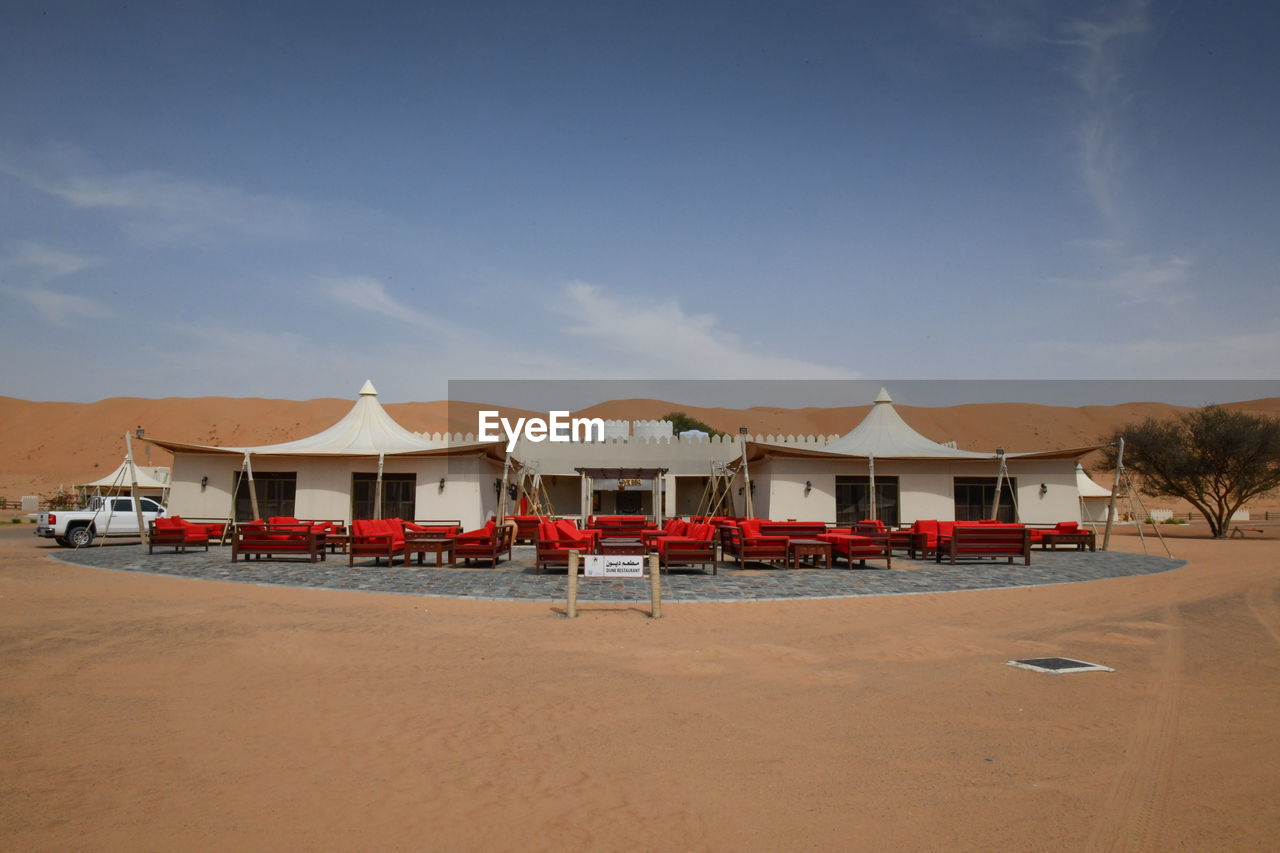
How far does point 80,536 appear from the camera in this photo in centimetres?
1947

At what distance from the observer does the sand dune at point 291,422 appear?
204 feet

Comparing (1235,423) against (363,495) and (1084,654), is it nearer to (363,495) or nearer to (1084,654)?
(1084,654)

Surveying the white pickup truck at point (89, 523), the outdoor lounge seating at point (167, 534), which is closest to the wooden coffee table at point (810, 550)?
the outdoor lounge seating at point (167, 534)

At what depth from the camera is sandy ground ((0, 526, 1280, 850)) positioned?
3645mm

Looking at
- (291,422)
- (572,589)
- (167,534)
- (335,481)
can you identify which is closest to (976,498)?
(572,589)

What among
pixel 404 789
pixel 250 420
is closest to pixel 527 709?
pixel 404 789

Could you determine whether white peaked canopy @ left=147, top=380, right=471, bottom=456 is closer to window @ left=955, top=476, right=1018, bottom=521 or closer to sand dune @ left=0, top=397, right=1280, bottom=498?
window @ left=955, top=476, right=1018, bottom=521

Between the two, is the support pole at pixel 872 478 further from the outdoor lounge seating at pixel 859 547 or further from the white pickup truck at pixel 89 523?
the white pickup truck at pixel 89 523

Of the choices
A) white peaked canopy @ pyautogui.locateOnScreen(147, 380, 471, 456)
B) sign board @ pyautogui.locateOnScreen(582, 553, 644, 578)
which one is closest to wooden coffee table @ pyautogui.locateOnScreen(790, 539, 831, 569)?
sign board @ pyautogui.locateOnScreen(582, 553, 644, 578)

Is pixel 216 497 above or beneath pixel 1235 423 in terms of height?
beneath

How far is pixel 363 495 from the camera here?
21516mm

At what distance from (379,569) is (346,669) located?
8239 mm

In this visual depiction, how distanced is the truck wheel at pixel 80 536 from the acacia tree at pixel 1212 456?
2966 centimetres

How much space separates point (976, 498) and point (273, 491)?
65.4ft
